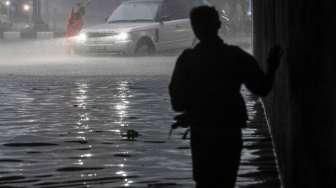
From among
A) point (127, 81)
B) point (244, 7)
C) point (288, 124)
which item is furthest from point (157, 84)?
point (244, 7)

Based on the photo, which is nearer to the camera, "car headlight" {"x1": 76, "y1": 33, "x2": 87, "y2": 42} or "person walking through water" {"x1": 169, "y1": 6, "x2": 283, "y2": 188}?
"person walking through water" {"x1": 169, "y1": 6, "x2": 283, "y2": 188}

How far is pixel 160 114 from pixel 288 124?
7.68 meters

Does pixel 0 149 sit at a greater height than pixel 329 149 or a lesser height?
lesser

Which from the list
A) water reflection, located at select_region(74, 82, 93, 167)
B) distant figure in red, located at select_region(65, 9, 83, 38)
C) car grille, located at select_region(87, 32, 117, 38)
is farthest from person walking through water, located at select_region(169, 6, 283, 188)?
distant figure in red, located at select_region(65, 9, 83, 38)

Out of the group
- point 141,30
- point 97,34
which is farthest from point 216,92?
point 97,34

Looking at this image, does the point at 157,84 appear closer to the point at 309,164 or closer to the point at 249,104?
the point at 249,104

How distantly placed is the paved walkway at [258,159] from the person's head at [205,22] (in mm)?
3095

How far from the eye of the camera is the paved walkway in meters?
8.60

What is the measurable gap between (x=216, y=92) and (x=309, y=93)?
53cm

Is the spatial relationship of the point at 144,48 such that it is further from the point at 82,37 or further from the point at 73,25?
the point at 73,25

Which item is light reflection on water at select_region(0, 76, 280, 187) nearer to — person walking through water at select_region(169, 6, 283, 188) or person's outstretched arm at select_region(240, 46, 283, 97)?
person walking through water at select_region(169, 6, 283, 188)

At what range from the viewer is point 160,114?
1482 cm

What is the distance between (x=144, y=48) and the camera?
1220 inches

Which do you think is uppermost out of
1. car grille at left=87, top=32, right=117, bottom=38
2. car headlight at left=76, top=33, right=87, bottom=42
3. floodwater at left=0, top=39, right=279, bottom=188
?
floodwater at left=0, top=39, right=279, bottom=188
